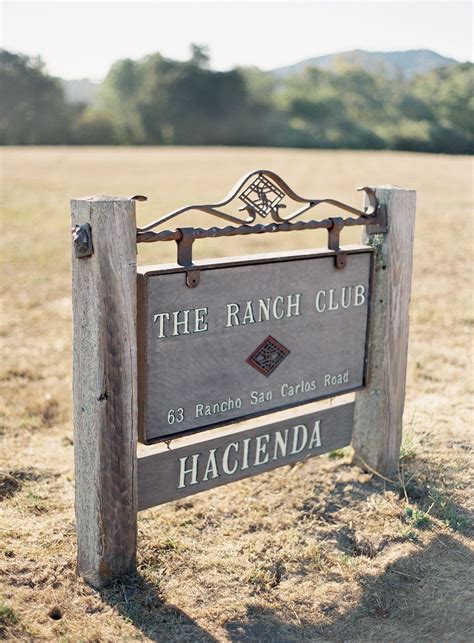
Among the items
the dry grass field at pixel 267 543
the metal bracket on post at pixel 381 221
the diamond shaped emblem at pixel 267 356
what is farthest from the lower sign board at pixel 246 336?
the dry grass field at pixel 267 543

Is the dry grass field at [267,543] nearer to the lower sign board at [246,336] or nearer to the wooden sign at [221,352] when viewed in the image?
the wooden sign at [221,352]

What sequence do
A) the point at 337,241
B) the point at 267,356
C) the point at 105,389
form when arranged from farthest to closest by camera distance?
the point at 337,241
the point at 267,356
the point at 105,389

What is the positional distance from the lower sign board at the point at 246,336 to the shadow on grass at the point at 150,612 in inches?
21.4

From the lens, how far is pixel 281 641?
2555mm

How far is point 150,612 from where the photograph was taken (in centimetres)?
264

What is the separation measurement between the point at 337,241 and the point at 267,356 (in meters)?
0.57

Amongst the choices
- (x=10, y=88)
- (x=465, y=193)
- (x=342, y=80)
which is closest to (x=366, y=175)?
(x=465, y=193)

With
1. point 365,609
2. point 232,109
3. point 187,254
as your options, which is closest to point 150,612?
point 365,609

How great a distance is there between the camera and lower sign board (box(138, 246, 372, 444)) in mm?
2693

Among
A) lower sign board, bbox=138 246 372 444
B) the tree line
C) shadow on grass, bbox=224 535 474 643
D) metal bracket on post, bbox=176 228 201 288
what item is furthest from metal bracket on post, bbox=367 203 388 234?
the tree line

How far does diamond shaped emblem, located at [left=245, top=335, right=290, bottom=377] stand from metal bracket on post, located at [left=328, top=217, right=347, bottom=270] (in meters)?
0.43

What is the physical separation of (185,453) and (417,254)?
702 cm

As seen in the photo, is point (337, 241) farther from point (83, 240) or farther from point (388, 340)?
point (83, 240)

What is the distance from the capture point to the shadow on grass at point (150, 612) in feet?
8.33
